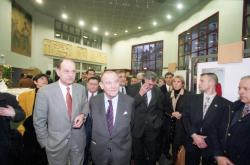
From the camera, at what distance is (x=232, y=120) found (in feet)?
7.76

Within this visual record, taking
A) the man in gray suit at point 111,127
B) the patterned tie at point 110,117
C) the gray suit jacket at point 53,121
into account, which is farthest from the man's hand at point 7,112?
the patterned tie at point 110,117

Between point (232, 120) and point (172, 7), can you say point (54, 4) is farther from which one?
point (232, 120)

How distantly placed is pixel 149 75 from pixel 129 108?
122 centimetres

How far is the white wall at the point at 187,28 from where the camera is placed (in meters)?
6.67

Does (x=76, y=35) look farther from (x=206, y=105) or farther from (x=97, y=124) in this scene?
(x=97, y=124)

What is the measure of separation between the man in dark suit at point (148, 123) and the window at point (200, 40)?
4.35 meters

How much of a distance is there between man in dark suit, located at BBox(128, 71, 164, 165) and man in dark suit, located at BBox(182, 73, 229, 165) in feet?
1.85

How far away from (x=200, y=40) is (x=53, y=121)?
8.86 meters

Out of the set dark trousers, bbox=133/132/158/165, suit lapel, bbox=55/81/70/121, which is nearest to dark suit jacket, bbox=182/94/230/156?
dark trousers, bbox=133/132/158/165

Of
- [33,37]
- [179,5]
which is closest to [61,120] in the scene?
[179,5]

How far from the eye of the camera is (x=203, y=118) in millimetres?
2957

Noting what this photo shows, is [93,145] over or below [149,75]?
below

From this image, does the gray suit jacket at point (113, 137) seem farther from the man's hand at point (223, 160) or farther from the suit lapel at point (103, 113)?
the man's hand at point (223, 160)

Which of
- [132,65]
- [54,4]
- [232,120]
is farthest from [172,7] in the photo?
[232,120]
